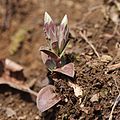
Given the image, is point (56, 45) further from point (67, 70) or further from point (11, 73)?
point (11, 73)

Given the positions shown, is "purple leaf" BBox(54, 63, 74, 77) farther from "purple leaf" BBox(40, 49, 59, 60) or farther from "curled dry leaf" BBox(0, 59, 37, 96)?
"curled dry leaf" BBox(0, 59, 37, 96)

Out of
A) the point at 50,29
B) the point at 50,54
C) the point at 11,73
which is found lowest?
the point at 11,73

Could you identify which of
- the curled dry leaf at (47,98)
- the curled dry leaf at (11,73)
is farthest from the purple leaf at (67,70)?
the curled dry leaf at (11,73)

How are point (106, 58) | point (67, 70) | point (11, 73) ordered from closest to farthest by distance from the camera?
1. point (67, 70)
2. point (106, 58)
3. point (11, 73)

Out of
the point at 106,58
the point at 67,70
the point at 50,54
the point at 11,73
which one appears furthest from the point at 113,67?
the point at 11,73

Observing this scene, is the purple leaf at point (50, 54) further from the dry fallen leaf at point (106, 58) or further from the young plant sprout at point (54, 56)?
the dry fallen leaf at point (106, 58)

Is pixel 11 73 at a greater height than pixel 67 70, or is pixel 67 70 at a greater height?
pixel 67 70

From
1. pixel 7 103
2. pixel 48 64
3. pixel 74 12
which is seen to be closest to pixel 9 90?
pixel 7 103

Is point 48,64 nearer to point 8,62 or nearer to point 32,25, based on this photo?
point 8,62
